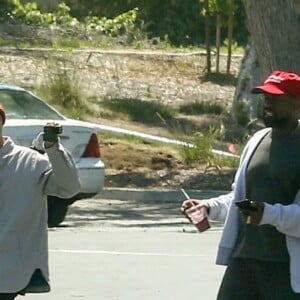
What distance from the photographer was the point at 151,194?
1652 centimetres

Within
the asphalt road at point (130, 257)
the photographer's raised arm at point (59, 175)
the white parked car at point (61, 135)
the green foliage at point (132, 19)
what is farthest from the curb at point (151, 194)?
the green foliage at point (132, 19)

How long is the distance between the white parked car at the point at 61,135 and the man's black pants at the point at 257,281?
272 inches

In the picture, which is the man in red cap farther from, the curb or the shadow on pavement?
the curb

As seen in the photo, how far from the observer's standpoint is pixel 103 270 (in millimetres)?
10633

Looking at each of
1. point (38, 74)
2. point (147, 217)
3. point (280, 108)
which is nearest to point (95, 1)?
point (38, 74)

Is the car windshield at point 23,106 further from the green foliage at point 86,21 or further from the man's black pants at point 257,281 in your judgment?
the green foliage at point 86,21

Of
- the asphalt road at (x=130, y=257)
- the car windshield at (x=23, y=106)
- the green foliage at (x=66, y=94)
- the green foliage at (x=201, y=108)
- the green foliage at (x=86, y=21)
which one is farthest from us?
the green foliage at (x=86, y=21)

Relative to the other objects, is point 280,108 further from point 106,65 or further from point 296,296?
point 106,65

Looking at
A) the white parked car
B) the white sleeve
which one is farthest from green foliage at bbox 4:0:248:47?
the white sleeve

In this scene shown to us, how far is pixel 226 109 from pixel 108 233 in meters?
12.8

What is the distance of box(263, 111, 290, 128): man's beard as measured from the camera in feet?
18.6

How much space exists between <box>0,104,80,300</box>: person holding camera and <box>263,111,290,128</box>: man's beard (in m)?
0.96

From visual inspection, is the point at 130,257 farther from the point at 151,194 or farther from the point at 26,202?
the point at 26,202

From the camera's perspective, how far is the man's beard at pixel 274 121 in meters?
5.66
